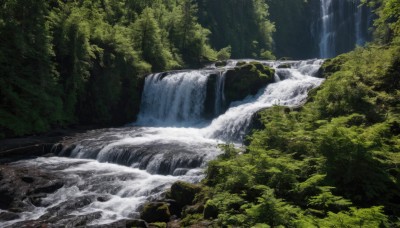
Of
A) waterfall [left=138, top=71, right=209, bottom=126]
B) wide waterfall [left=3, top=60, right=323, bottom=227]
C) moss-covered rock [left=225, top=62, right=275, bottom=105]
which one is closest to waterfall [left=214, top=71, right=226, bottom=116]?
wide waterfall [left=3, top=60, right=323, bottom=227]

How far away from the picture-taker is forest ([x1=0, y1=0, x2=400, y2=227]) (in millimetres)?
9562

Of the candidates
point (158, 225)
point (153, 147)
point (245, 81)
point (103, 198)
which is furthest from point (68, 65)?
point (158, 225)

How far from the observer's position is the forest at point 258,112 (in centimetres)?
956

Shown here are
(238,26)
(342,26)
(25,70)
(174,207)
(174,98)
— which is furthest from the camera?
(238,26)

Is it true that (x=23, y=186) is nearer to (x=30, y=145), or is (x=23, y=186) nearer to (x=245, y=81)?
(x=30, y=145)

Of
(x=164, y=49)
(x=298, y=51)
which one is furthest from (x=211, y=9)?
(x=164, y=49)

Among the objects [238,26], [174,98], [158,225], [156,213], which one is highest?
[238,26]

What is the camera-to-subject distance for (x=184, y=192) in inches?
549

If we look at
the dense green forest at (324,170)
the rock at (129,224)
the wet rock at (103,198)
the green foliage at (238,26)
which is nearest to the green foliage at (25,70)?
the wet rock at (103,198)

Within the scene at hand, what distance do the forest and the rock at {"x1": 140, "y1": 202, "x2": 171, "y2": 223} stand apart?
73 millimetres

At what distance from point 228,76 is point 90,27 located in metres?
15.1

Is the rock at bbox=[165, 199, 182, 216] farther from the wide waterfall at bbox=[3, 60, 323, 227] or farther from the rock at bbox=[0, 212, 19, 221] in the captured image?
the rock at bbox=[0, 212, 19, 221]

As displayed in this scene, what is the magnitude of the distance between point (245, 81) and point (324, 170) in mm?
22631

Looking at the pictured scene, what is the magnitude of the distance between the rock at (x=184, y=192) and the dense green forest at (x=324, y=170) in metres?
0.51
